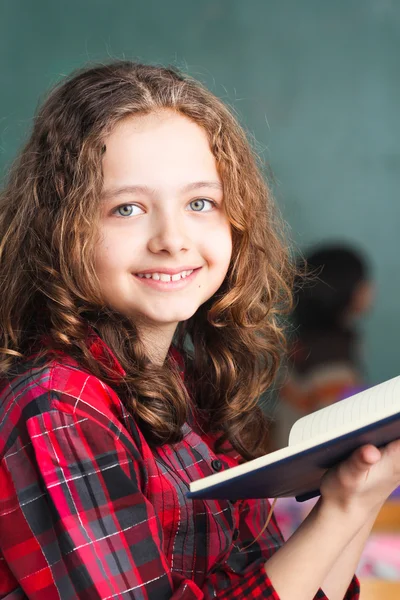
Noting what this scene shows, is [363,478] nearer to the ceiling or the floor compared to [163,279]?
nearer to the floor

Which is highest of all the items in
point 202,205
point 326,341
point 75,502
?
point 202,205

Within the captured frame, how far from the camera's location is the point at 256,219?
1.49m

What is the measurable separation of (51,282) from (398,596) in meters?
0.94

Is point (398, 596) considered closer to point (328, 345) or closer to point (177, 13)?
point (328, 345)

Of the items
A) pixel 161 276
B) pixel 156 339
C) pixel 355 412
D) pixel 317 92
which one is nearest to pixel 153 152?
pixel 161 276

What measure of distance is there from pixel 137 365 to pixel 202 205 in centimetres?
25

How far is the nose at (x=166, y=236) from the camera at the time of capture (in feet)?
4.00

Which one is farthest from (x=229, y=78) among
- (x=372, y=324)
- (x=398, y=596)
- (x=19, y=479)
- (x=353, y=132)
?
(x=19, y=479)

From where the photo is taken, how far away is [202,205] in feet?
4.29

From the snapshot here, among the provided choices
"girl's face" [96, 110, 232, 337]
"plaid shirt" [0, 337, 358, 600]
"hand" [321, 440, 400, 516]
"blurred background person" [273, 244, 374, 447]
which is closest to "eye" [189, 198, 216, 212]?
"girl's face" [96, 110, 232, 337]

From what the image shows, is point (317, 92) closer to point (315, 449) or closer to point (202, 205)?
point (202, 205)

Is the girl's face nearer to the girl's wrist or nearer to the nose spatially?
the nose

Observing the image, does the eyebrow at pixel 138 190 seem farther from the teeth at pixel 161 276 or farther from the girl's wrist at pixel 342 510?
the girl's wrist at pixel 342 510

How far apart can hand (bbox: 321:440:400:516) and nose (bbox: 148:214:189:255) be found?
1.22 feet
